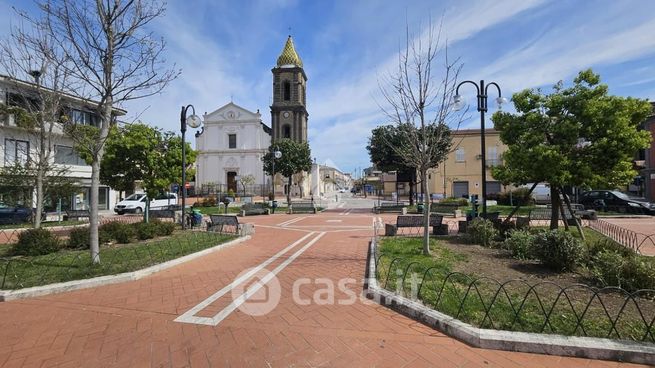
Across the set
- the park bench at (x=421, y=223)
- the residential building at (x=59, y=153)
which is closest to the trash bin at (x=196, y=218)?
the park bench at (x=421, y=223)

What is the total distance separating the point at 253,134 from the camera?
5197 cm

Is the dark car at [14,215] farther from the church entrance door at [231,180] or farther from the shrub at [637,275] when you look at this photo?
the church entrance door at [231,180]

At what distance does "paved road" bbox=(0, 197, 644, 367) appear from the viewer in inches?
129

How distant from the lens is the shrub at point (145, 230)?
34.1 feet

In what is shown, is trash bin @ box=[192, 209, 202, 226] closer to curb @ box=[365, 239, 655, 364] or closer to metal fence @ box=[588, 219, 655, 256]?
curb @ box=[365, 239, 655, 364]

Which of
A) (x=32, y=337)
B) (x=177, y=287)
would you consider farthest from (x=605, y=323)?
(x=32, y=337)

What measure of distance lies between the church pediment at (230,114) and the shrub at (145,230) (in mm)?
43292

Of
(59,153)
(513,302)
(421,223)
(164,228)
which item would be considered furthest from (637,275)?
(59,153)

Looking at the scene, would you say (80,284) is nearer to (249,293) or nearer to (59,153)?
(249,293)

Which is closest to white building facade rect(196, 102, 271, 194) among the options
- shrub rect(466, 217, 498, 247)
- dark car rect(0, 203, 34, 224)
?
dark car rect(0, 203, 34, 224)

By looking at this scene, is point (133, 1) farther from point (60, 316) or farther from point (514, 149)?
point (514, 149)

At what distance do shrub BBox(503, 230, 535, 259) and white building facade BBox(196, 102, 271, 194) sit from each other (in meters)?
45.3

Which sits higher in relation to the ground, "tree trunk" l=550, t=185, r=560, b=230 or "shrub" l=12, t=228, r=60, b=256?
"tree trunk" l=550, t=185, r=560, b=230

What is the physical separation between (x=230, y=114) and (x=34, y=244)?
154 feet
